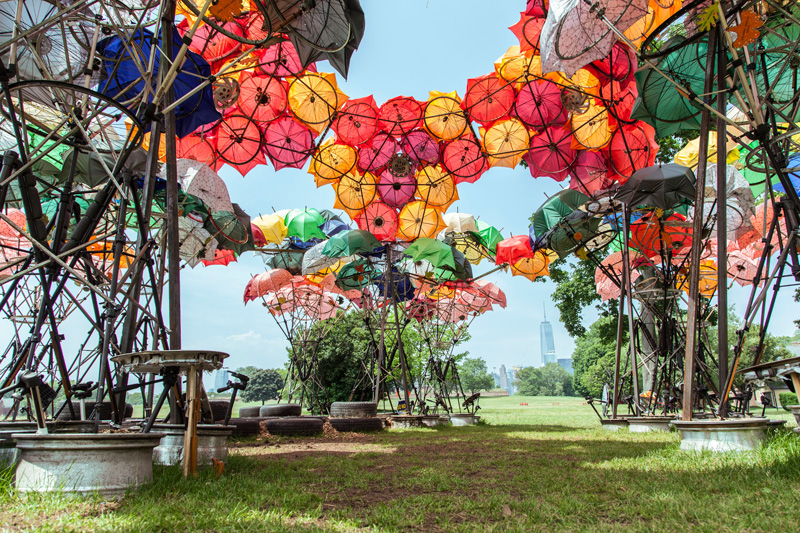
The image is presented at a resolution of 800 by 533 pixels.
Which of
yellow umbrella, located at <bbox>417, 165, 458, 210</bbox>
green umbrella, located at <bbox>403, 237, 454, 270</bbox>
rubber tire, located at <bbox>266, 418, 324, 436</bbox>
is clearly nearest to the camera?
rubber tire, located at <bbox>266, 418, 324, 436</bbox>

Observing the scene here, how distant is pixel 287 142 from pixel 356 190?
2.62 metres

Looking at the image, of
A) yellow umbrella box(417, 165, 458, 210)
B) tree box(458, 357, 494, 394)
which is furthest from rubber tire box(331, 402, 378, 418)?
tree box(458, 357, 494, 394)

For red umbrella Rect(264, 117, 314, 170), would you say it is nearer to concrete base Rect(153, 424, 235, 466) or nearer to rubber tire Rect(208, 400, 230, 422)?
rubber tire Rect(208, 400, 230, 422)

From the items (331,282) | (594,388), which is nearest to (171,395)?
(331,282)

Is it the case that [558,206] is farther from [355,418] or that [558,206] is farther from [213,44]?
[213,44]

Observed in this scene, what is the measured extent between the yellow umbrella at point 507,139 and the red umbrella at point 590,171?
4.23ft

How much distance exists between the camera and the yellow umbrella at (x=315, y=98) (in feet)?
34.1

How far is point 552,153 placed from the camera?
1154 centimetres

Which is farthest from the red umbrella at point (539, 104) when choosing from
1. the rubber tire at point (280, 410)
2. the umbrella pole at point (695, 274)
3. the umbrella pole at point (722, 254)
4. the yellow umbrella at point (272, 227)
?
the rubber tire at point (280, 410)

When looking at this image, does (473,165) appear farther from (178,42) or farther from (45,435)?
(45,435)

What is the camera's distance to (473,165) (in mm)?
12461

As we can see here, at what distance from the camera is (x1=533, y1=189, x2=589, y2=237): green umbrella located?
37.4 ft

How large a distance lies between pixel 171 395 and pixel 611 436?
693 cm

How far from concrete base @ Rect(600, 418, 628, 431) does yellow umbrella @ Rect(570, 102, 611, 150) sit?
570 cm
